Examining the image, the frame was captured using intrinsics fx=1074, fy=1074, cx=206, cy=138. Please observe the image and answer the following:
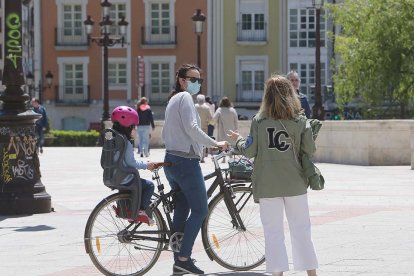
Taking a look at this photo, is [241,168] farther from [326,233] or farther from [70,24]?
[70,24]

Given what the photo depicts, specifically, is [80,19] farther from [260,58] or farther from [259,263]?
[259,263]

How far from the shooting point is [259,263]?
28.7ft

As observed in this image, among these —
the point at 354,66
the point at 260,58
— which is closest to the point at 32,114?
the point at 354,66

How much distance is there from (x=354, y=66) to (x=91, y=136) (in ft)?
46.2

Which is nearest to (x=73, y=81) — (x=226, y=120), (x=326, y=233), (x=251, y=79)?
(x=251, y=79)

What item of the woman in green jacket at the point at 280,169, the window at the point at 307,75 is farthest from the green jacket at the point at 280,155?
the window at the point at 307,75

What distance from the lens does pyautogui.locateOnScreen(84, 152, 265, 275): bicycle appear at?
832 centimetres

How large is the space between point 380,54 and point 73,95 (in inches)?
1059

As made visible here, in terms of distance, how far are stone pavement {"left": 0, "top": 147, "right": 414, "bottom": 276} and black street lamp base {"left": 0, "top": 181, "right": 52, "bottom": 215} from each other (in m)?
0.14

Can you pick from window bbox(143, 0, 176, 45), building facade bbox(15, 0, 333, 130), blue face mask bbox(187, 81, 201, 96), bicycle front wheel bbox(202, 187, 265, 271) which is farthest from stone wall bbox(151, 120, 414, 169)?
window bbox(143, 0, 176, 45)

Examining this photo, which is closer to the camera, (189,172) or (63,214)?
(189,172)

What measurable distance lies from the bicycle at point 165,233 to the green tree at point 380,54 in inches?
1048

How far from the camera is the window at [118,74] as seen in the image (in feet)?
192

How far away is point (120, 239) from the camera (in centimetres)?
844
